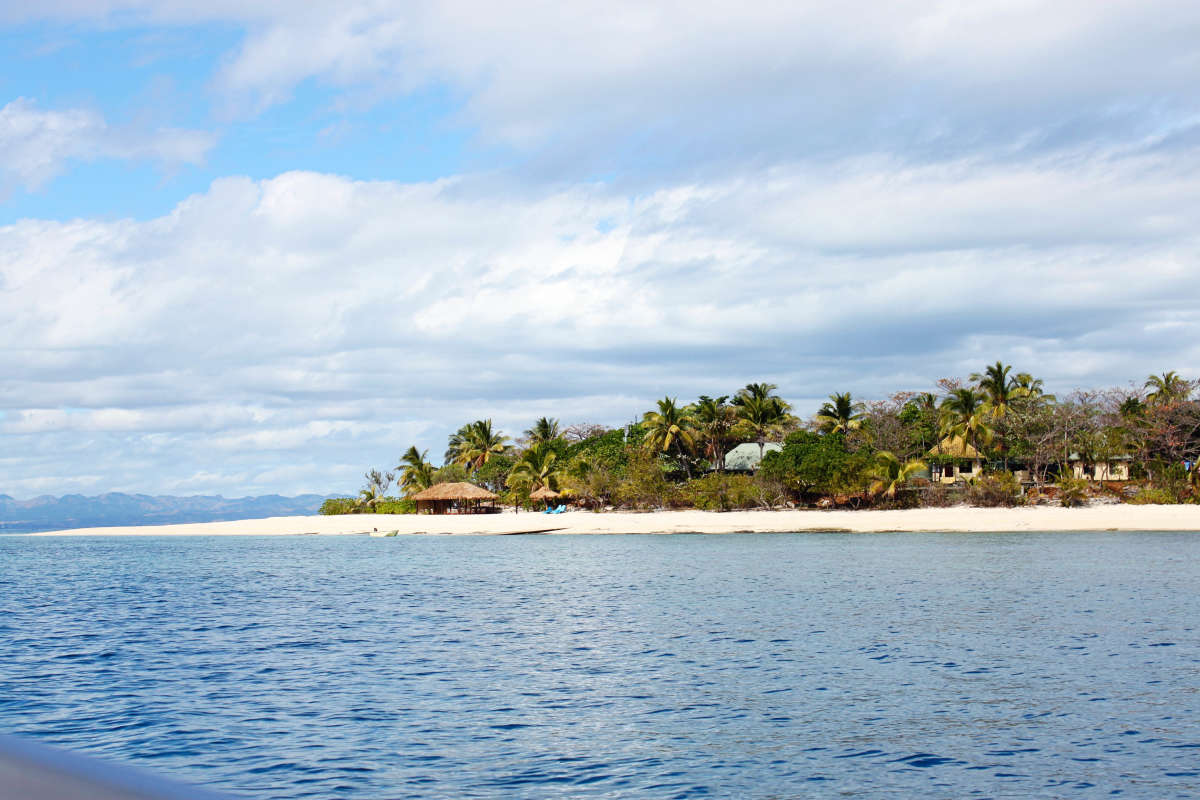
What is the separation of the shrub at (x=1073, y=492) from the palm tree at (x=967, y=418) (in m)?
8.48

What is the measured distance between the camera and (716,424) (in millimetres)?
76625

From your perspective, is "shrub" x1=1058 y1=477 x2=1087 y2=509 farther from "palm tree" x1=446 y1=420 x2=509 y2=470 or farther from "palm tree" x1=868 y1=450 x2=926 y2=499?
"palm tree" x1=446 y1=420 x2=509 y2=470

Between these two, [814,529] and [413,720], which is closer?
[413,720]

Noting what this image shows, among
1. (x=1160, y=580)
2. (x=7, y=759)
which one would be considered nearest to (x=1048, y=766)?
(x=7, y=759)

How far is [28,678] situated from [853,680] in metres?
14.0

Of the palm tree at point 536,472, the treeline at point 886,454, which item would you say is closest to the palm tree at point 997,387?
the treeline at point 886,454

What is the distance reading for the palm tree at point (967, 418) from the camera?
223ft

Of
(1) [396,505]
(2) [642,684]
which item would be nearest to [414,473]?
(1) [396,505]

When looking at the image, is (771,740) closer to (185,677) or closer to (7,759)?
(185,677)

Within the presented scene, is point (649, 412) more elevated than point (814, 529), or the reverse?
point (649, 412)

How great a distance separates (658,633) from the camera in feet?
69.6

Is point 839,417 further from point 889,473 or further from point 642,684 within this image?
point 642,684

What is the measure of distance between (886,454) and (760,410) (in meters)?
17.4

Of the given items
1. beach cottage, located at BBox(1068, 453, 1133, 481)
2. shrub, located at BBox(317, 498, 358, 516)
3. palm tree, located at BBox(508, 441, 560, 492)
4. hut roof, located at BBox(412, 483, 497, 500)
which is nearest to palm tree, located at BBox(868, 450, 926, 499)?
beach cottage, located at BBox(1068, 453, 1133, 481)
